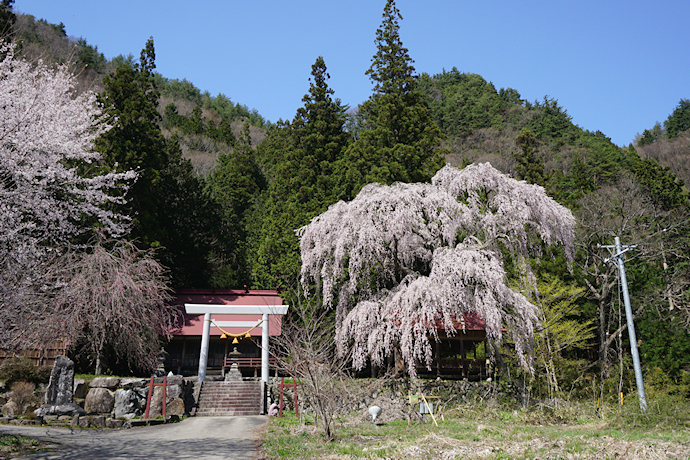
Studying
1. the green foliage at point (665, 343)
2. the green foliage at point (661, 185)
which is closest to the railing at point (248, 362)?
the green foliage at point (665, 343)

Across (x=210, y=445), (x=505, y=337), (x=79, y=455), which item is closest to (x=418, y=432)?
(x=210, y=445)

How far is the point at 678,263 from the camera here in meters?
23.3

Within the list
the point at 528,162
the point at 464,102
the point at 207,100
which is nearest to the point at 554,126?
the point at 464,102

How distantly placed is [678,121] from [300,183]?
4474cm

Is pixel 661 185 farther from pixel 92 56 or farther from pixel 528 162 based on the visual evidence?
pixel 92 56

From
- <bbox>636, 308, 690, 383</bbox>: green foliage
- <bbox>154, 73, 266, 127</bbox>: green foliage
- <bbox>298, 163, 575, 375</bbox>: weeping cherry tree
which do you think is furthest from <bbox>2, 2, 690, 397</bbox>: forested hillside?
<bbox>154, 73, 266, 127</bbox>: green foliage

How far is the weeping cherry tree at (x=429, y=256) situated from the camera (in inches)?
587

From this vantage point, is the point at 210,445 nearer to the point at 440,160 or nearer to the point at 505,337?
the point at 505,337

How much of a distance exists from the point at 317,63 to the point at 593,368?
23.4 meters

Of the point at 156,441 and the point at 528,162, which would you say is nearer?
the point at 156,441

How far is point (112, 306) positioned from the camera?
1658 cm

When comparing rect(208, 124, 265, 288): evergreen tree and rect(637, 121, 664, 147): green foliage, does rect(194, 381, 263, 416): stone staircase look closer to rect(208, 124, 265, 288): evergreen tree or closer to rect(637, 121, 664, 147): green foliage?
rect(208, 124, 265, 288): evergreen tree

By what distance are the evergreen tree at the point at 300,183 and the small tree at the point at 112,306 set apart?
6.21 metres

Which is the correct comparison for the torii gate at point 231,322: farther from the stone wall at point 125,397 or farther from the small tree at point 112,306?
the stone wall at point 125,397
